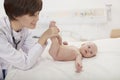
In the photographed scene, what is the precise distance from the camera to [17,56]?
1437 mm

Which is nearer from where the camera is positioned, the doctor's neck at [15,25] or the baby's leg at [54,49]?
the doctor's neck at [15,25]

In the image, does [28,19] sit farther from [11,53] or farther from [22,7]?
[11,53]

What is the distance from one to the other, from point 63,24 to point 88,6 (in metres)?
0.41

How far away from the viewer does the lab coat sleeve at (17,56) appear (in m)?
1.43

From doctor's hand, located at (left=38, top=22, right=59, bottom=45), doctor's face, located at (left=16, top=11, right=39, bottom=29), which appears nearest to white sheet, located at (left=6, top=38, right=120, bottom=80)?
doctor's hand, located at (left=38, top=22, right=59, bottom=45)

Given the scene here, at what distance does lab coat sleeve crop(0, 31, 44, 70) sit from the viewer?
1.43m

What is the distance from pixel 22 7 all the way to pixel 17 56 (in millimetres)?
314

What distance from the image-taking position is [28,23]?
1469 millimetres

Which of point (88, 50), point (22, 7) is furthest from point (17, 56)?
point (88, 50)

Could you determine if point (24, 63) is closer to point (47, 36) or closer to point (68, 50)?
point (47, 36)

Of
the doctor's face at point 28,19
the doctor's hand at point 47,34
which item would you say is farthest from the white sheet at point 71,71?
the doctor's face at point 28,19

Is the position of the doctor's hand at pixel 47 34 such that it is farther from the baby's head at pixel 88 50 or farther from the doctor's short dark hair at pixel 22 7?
the baby's head at pixel 88 50

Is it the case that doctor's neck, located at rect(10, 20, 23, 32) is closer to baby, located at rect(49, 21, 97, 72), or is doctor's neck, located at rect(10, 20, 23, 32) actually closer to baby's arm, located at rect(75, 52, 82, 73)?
baby, located at rect(49, 21, 97, 72)

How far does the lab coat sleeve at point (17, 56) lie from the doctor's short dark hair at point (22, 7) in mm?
189
